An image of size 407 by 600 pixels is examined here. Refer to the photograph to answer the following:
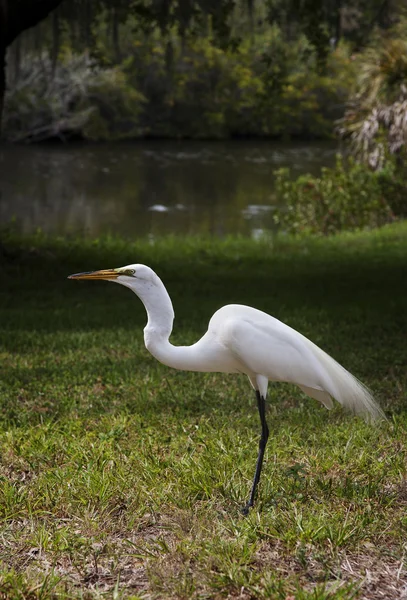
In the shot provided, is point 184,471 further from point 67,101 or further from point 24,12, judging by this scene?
point 67,101

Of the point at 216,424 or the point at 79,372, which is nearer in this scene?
the point at 216,424

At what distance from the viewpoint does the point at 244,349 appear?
3.22m

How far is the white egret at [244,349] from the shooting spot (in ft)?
10.6

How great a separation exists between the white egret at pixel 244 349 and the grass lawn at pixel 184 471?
0.91ft

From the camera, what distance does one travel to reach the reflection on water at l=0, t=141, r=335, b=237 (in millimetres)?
17656

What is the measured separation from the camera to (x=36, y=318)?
6949mm

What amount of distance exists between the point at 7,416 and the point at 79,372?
0.94 m

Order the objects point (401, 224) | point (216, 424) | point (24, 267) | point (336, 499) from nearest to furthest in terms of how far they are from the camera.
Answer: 1. point (336, 499)
2. point (216, 424)
3. point (24, 267)
4. point (401, 224)

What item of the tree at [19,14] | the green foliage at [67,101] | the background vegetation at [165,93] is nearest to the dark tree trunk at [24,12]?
the tree at [19,14]

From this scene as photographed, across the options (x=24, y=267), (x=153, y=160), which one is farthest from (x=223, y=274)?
(x=153, y=160)

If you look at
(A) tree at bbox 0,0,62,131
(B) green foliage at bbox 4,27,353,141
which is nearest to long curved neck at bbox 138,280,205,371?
(A) tree at bbox 0,0,62,131

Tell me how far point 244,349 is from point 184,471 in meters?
0.63

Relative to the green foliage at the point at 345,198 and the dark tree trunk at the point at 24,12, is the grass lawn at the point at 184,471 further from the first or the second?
the green foliage at the point at 345,198

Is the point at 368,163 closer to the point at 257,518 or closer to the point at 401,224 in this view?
the point at 401,224
